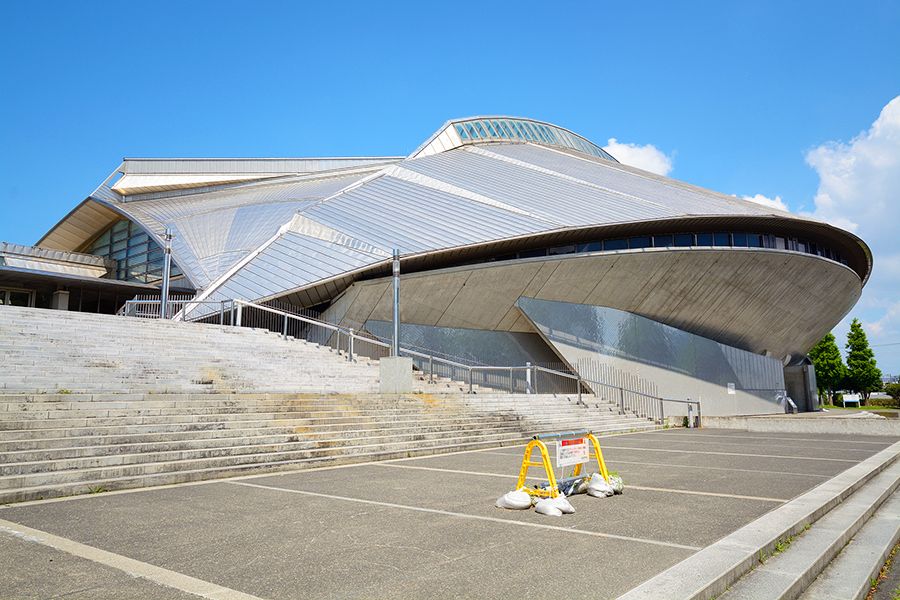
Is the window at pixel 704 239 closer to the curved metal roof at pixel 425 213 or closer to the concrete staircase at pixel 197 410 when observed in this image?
the curved metal roof at pixel 425 213

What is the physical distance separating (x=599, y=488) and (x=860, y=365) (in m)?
71.9

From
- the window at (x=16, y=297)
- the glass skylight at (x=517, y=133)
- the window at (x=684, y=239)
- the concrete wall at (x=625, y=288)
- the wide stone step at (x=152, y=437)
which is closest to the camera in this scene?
the wide stone step at (x=152, y=437)

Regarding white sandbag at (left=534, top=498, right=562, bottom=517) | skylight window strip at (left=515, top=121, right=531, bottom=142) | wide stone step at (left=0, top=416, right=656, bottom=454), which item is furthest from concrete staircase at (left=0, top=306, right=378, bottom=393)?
skylight window strip at (left=515, top=121, right=531, bottom=142)

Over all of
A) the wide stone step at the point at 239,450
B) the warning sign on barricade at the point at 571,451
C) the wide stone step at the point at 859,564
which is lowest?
the wide stone step at the point at 859,564

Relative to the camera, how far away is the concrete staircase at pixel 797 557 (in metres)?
3.38

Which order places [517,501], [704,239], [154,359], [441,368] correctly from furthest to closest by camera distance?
[704,239], [441,368], [154,359], [517,501]

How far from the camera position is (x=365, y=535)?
190 inches

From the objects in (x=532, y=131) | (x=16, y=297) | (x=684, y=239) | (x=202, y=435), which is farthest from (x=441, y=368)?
(x=16, y=297)

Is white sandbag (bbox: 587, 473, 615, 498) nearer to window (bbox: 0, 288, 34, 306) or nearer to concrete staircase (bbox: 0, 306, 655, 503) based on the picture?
concrete staircase (bbox: 0, 306, 655, 503)

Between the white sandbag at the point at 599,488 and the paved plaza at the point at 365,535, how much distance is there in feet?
0.37

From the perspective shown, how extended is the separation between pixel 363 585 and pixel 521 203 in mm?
21648

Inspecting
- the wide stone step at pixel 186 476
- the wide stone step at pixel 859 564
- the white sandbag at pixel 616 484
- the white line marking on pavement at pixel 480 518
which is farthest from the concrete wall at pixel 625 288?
the wide stone step at pixel 859 564

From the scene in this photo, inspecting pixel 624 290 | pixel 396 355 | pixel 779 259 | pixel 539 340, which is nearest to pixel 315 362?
pixel 396 355

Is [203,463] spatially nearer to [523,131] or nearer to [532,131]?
[523,131]
